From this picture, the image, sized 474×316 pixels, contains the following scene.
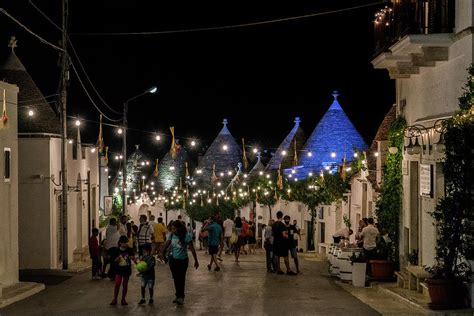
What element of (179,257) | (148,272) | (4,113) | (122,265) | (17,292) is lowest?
(17,292)

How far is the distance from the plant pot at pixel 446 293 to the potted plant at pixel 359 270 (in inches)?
274

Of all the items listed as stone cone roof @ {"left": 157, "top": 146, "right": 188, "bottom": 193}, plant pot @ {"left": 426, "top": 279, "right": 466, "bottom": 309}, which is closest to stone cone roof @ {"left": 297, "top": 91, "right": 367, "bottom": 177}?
plant pot @ {"left": 426, "top": 279, "right": 466, "bottom": 309}

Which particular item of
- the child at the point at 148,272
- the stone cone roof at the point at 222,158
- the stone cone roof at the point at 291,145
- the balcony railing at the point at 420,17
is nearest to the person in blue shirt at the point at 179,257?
the child at the point at 148,272

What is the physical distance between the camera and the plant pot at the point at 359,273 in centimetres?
2164

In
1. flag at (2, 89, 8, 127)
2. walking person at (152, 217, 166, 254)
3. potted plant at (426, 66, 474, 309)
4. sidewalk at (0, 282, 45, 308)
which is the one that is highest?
flag at (2, 89, 8, 127)

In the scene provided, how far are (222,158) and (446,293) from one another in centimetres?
6083

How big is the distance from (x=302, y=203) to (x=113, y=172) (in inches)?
2028

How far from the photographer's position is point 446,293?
14609mm

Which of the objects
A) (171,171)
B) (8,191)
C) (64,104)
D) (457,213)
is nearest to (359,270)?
(457,213)

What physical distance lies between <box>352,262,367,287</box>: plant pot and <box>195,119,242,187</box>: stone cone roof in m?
52.2

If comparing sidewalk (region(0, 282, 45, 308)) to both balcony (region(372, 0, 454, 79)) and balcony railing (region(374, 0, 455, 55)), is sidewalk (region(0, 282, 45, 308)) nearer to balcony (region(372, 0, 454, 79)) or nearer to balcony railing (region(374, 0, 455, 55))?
balcony (region(372, 0, 454, 79))

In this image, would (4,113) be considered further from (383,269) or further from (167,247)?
(383,269)

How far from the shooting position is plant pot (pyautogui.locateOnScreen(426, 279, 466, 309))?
47.8 feet

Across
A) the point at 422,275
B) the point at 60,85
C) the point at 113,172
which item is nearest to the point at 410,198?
the point at 422,275
